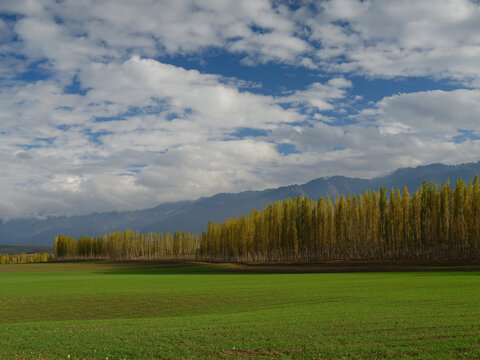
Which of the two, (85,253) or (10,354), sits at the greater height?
(10,354)

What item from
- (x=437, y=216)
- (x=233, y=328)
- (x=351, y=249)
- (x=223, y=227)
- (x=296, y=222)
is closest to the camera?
(x=233, y=328)

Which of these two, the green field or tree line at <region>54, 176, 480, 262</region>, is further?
tree line at <region>54, 176, 480, 262</region>

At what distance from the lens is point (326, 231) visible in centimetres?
10788

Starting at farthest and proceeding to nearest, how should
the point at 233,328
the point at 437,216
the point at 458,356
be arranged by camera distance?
1. the point at 437,216
2. the point at 233,328
3. the point at 458,356

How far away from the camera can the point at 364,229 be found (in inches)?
3981

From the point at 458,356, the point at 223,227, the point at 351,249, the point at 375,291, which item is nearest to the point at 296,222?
the point at 351,249

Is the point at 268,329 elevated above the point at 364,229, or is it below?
below

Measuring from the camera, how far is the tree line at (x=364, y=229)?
3374 inches

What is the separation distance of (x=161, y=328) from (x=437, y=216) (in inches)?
3370

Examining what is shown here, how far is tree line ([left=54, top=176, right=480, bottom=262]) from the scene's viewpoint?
85.7m

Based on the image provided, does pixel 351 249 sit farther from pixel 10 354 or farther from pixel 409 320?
pixel 10 354

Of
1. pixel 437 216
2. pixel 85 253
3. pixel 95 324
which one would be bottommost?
pixel 85 253

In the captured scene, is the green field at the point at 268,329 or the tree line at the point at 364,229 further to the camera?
the tree line at the point at 364,229

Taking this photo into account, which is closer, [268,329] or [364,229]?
[268,329]
